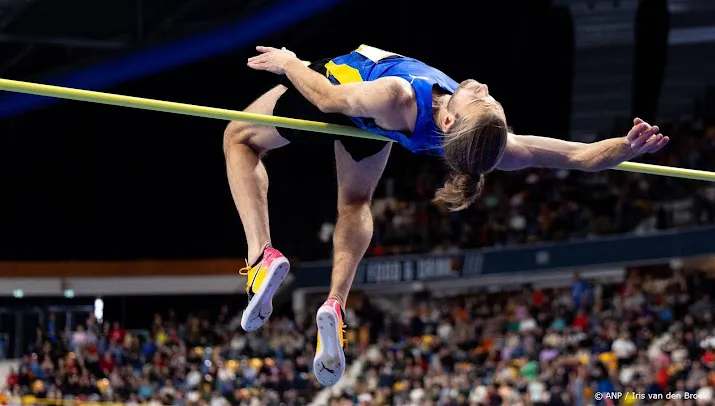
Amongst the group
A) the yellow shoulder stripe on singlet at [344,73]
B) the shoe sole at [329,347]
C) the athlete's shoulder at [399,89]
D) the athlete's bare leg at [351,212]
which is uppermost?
the yellow shoulder stripe on singlet at [344,73]

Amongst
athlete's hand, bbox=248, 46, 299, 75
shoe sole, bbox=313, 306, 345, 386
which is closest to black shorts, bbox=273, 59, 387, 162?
athlete's hand, bbox=248, 46, 299, 75

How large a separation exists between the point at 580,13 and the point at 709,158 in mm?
4377

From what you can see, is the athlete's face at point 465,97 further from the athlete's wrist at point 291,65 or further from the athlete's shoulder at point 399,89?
the athlete's wrist at point 291,65

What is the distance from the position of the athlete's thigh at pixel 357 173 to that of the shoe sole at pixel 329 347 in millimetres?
685

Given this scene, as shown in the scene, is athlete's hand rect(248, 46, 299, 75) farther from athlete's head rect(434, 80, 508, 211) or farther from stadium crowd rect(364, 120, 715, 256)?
stadium crowd rect(364, 120, 715, 256)

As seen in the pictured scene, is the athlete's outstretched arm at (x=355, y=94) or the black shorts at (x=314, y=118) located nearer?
the athlete's outstretched arm at (x=355, y=94)

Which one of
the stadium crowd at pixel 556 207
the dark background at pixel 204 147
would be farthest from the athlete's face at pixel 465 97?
the dark background at pixel 204 147

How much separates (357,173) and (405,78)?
88 cm

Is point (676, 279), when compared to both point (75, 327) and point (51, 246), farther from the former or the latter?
point (51, 246)

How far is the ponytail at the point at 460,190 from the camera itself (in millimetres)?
5129

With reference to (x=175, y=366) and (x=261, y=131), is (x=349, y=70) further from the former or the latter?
(x=175, y=366)

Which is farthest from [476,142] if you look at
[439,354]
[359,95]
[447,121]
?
[439,354]

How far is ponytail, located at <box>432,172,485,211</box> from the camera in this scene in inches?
202

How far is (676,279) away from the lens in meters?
16.4
